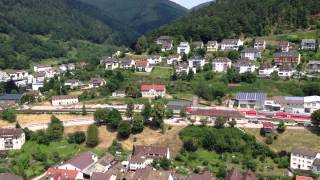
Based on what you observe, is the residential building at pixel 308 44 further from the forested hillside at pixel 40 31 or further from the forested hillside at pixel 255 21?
the forested hillside at pixel 40 31

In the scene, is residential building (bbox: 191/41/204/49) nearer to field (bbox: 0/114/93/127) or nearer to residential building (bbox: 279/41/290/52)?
residential building (bbox: 279/41/290/52)

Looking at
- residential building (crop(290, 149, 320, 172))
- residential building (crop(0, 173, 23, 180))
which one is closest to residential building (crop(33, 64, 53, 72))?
residential building (crop(0, 173, 23, 180))

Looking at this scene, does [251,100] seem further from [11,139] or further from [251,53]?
[11,139]

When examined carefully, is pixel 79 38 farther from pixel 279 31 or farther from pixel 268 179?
pixel 268 179

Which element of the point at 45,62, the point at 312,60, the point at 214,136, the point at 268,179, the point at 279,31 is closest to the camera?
the point at 268,179

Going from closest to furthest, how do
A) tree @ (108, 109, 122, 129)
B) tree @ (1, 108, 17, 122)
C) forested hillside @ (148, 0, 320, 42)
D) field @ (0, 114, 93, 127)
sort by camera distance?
tree @ (108, 109, 122, 129)
field @ (0, 114, 93, 127)
tree @ (1, 108, 17, 122)
forested hillside @ (148, 0, 320, 42)

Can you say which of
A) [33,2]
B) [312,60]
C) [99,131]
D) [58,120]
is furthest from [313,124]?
[33,2]

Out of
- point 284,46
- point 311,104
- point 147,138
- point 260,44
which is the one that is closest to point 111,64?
point 260,44
